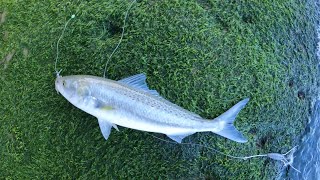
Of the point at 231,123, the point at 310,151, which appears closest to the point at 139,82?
the point at 231,123

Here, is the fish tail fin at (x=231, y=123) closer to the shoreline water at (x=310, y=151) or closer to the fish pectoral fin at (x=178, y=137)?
the fish pectoral fin at (x=178, y=137)

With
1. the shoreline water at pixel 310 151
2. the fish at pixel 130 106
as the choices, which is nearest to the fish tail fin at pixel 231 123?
the fish at pixel 130 106

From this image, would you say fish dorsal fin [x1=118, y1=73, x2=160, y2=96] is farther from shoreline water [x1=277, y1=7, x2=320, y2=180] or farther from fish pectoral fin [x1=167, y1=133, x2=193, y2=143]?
shoreline water [x1=277, y1=7, x2=320, y2=180]

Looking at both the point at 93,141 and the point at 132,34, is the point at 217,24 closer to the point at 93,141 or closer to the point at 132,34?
the point at 132,34

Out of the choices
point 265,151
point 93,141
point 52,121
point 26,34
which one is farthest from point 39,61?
point 265,151

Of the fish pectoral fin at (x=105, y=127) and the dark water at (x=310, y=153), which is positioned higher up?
the fish pectoral fin at (x=105, y=127)

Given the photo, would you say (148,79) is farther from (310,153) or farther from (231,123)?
(310,153)

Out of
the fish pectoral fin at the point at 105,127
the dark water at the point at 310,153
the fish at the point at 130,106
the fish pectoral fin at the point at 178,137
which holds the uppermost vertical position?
the fish at the point at 130,106
